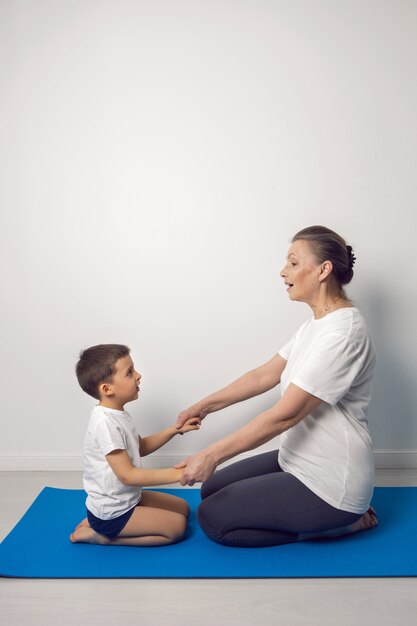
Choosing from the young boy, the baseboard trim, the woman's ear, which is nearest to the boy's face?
the young boy

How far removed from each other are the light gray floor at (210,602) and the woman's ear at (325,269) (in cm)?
100

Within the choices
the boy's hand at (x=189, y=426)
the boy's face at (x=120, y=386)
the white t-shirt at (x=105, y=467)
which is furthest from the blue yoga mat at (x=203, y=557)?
the boy's face at (x=120, y=386)

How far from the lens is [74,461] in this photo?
311cm

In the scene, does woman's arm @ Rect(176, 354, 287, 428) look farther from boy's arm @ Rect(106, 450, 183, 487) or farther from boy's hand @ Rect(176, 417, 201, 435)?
boy's arm @ Rect(106, 450, 183, 487)

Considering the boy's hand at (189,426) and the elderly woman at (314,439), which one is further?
the boy's hand at (189,426)

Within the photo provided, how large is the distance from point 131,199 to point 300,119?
34.2 inches

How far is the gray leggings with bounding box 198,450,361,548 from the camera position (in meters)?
2.18

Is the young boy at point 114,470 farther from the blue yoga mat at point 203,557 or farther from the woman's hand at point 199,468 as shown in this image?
the woman's hand at point 199,468

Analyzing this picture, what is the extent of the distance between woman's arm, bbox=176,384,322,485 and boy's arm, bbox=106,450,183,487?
0.23ft

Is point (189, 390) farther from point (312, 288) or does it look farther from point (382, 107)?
point (382, 107)

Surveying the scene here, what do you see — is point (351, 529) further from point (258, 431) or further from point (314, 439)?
point (258, 431)

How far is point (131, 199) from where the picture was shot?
3016mm

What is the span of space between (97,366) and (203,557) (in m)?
0.74

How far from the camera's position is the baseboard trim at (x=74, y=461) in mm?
3111
